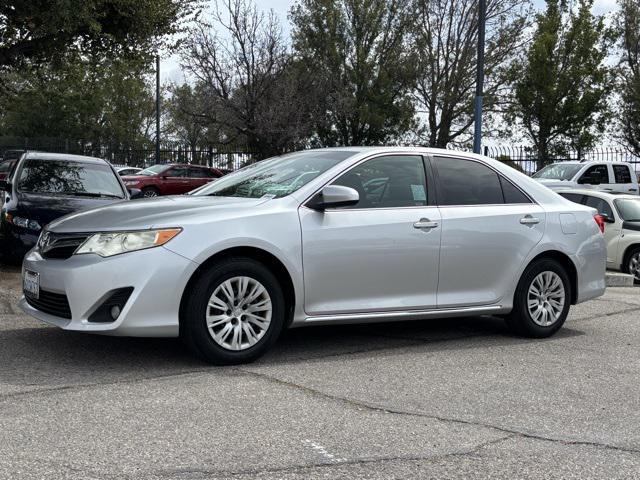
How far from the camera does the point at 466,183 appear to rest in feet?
21.4

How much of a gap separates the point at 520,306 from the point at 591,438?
2551mm

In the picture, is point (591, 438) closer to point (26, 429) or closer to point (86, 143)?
point (26, 429)

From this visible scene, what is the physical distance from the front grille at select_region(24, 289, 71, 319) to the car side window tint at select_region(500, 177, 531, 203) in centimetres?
373

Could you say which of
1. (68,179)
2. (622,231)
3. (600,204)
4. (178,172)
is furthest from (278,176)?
(178,172)

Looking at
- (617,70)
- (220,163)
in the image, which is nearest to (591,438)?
(220,163)

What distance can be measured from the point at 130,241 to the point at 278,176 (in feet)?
4.89

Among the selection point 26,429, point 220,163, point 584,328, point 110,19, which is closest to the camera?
point 26,429

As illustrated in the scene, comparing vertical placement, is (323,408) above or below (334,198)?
below

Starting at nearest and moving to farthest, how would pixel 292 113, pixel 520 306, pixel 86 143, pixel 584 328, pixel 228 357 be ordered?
pixel 228 357, pixel 520 306, pixel 584 328, pixel 292 113, pixel 86 143

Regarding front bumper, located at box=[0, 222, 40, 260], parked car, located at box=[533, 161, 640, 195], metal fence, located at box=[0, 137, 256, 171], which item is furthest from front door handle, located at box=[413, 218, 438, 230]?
metal fence, located at box=[0, 137, 256, 171]

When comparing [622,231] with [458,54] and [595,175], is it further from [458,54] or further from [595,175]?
[458,54]

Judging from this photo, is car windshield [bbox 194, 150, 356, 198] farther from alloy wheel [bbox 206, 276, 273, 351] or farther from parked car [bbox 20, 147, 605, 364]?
alloy wheel [bbox 206, 276, 273, 351]

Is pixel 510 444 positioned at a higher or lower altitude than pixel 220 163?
lower

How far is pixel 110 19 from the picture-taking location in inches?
568
